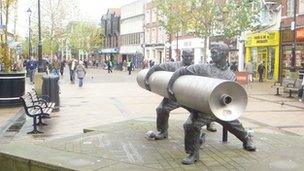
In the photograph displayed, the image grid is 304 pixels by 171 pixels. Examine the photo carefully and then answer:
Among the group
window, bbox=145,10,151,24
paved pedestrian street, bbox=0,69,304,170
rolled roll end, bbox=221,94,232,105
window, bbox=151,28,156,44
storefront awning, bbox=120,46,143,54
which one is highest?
window, bbox=145,10,151,24

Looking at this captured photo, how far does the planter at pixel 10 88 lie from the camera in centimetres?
1609

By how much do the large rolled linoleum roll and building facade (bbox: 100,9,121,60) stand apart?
86.2 metres

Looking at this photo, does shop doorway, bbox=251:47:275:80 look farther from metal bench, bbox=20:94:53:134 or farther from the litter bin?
metal bench, bbox=20:94:53:134

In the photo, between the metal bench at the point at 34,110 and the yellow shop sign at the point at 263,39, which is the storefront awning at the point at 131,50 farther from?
the metal bench at the point at 34,110

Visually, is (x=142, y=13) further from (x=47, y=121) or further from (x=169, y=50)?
(x=47, y=121)

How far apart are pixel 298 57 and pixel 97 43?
65.7 metres

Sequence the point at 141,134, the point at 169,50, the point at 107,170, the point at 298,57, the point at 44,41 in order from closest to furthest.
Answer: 1. the point at 107,170
2. the point at 141,134
3. the point at 298,57
4. the point at 44,41
5. the point at 169,50

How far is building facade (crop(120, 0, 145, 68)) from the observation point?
257ft

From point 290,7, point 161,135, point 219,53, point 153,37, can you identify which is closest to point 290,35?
point 290,7

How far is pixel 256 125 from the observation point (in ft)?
40.6

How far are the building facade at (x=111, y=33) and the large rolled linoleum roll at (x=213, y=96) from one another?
283ft

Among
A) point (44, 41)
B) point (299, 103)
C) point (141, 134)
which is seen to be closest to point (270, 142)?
point (141, 134)

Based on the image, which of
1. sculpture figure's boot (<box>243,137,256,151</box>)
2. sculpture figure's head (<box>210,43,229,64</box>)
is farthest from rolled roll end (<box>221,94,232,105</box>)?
sculpture figure's boot (<box>243,137,256,151</box>)

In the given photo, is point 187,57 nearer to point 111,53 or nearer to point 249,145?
point 249,145
